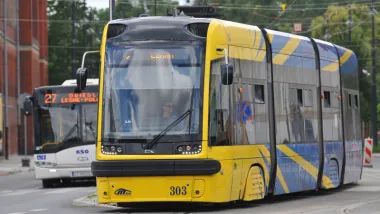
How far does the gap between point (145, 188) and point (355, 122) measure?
408 inches

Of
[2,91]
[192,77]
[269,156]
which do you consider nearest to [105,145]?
[192,77]

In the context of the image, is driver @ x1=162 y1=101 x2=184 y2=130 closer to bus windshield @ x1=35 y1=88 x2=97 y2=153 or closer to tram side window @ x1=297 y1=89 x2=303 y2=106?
tram side window @ x1=297 y1=89 x2=303 y2=106

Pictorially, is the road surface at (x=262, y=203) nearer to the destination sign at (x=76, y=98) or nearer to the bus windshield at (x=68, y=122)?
the bus windshield at (x=68, y=122)

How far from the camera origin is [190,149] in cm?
1958

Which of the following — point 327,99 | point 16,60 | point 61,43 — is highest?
point 61,43

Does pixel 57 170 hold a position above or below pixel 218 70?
below

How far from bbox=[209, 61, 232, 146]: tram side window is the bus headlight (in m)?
0.27

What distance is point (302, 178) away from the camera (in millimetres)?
24047

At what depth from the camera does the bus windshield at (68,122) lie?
33.0 m

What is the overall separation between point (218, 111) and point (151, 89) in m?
1.19

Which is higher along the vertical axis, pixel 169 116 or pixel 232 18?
pixel 232 18

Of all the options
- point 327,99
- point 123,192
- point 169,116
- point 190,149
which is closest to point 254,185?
point 190,149

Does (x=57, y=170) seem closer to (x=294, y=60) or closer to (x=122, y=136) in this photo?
(x=294, y=60)

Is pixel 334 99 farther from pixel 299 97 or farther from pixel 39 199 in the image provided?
pixel 39 199
